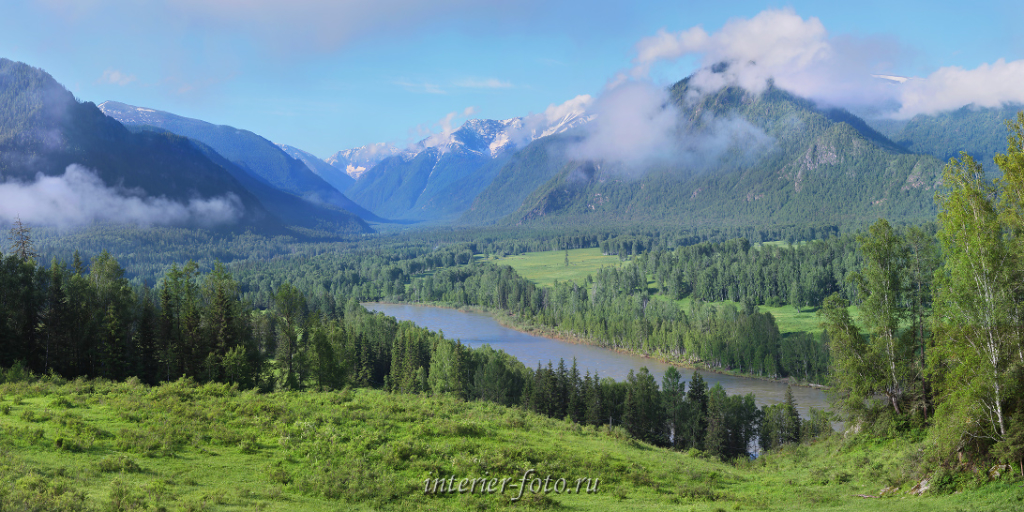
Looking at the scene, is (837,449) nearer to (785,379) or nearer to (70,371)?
(70,371)

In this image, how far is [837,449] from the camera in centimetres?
3981

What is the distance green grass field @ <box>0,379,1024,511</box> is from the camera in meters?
22.9

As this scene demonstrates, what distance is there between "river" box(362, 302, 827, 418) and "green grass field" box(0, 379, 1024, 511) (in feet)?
169

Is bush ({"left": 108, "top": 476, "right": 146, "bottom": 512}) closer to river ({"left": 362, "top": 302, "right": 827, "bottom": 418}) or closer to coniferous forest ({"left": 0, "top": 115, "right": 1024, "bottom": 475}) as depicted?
coniferous forest ({"left": 0, "top": 115, "right": 1024, "bottom": 475})

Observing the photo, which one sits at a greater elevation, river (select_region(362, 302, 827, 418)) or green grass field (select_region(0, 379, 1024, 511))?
green grass field (select_region(0, 379, 1024, 511))

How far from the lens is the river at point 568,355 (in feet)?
303

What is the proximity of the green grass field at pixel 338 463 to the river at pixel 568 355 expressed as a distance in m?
51.5

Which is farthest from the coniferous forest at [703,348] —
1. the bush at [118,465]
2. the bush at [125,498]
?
the bush at [125,498]

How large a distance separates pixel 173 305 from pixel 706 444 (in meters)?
54.7

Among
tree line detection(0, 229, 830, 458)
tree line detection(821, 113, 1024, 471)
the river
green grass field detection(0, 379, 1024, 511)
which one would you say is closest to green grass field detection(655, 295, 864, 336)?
the river

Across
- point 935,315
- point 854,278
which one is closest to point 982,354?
point 935,315

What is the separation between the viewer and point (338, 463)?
29109 millimetres

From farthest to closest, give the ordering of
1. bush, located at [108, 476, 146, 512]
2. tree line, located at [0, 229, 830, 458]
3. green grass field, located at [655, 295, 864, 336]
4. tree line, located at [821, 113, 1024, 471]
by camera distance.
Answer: green grass field, located at [655, 295, 864, 336] < tree line, located at [0, 229, 830, 458] < tree line, located at [821, 113, 1024, 471] < bush, located at [108, 476, 146, 512]

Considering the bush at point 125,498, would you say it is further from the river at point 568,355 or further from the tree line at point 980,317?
the river at point 568,355
